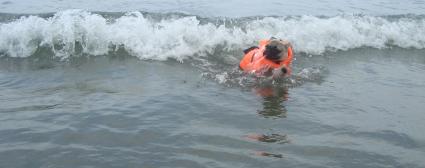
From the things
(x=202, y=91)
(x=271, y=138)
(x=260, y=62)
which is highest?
(x=260, y=62)

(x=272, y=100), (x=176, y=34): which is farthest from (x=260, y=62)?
(x=176, y=34)

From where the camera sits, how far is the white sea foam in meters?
9.09

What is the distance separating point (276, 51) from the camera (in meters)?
7.05

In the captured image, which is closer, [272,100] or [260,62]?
[272,100]

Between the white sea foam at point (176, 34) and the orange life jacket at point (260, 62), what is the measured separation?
1.50 meters

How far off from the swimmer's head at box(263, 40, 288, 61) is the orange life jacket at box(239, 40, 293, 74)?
0.26 feet

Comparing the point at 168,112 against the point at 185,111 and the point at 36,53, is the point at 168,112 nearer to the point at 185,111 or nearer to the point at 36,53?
the point at 185,111

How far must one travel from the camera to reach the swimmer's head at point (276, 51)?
7.04 m

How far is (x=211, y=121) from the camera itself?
5383 millimetres

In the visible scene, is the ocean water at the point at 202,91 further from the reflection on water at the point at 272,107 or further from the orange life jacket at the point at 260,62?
the orange life jacket at the point at 260,62

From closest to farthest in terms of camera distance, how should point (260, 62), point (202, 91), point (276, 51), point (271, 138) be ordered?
point (271, 138)
point (202, 91)
point (276, 51)
point (260, 62)

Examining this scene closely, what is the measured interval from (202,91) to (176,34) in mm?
3374

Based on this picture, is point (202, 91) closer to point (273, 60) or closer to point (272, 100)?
point (272, 100)

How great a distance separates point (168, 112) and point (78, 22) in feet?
15.3
